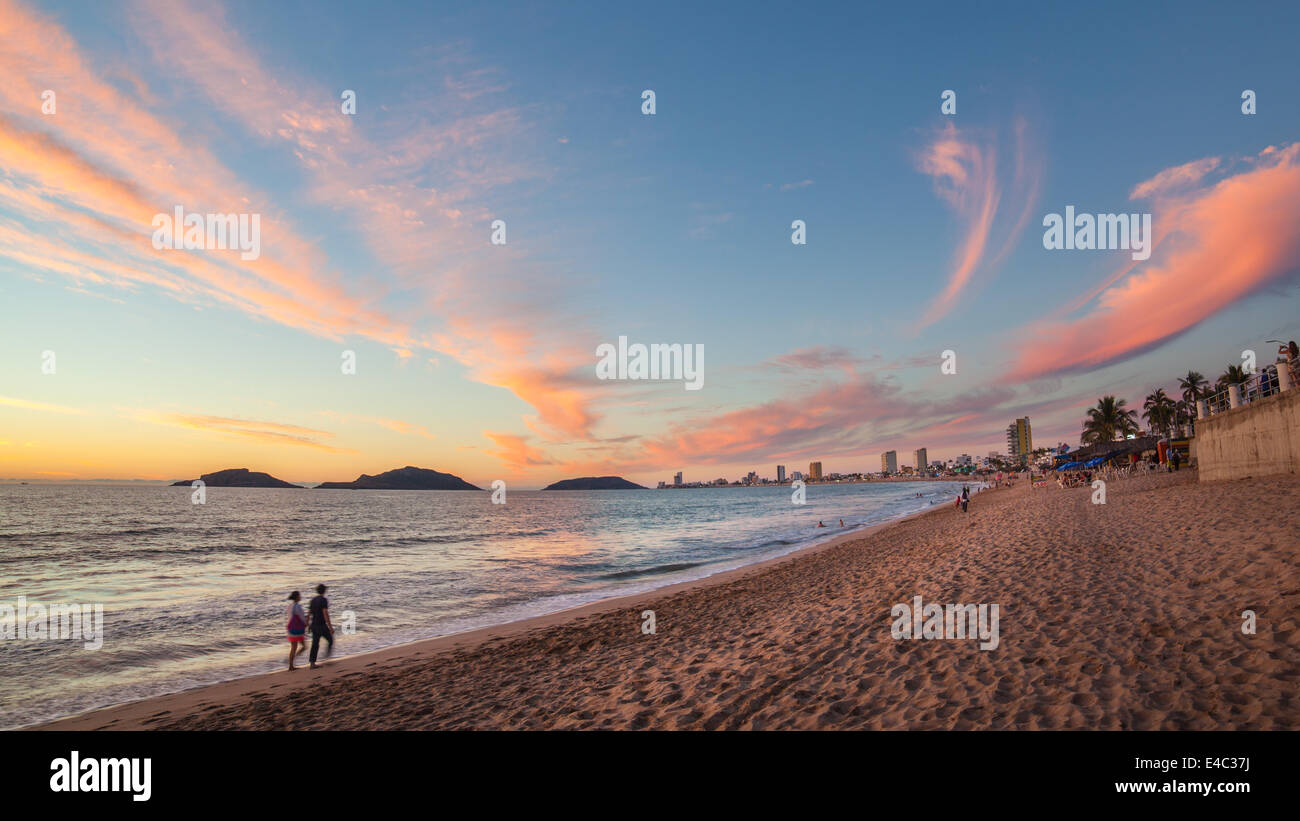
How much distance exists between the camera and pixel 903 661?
822cm

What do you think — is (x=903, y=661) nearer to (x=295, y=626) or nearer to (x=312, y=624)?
(x=312, y=624)

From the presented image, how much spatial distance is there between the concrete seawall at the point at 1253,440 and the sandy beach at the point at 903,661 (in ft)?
12.9

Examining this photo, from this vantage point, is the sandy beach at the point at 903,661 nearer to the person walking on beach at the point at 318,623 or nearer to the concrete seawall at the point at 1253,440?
the person walking on beach at the point at 318,623

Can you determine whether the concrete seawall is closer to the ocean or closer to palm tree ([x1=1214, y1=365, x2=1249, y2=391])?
the ocean

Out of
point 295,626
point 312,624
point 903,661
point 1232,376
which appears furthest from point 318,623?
point 1232,376

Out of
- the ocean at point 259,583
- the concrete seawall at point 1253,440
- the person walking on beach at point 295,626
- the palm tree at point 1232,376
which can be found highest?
the palm tree at point 1232,376

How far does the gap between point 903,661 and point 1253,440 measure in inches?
978

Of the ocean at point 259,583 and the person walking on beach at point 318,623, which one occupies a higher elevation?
the person walking on beach at point 318,623

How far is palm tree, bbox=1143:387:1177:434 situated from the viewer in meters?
90.2

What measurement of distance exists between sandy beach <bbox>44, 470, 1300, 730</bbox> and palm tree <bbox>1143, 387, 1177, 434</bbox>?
323 ft

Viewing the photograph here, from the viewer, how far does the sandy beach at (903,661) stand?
247 inches

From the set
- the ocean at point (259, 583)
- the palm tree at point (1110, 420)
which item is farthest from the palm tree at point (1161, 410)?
the ocean at point (259, 583)
